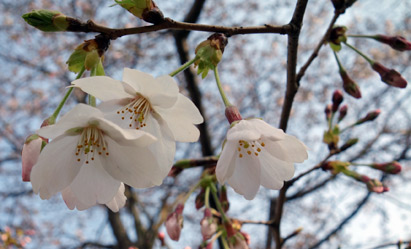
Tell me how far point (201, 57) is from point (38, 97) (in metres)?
6.78

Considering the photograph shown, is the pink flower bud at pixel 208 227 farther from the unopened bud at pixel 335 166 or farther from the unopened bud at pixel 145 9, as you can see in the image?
the unopened bud at pixel 145 9

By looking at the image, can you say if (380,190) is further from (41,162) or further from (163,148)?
(41,162)

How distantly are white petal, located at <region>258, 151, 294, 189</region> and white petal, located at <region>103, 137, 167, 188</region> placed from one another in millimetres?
280

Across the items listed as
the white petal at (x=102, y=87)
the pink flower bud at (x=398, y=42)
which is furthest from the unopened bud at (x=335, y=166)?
the white petal at (x=102, y=87)

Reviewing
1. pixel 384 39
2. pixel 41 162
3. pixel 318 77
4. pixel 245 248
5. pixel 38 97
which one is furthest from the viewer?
pixel 318 77

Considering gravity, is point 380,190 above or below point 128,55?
below

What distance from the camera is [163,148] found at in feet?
2.51

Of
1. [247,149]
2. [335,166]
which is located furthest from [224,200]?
[247,149]

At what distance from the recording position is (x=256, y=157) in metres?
0.89

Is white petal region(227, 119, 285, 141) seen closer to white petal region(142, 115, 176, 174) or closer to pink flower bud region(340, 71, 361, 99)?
white petal region(142, 115, 176, 174)

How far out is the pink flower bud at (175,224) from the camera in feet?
4.10

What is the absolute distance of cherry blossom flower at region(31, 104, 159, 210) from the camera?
2.29 feet

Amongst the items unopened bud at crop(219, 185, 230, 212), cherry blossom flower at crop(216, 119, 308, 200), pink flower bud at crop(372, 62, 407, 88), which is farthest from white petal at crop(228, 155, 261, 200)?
pink flower bud at crop(372, 62, 407, 88)

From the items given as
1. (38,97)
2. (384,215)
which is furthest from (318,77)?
(38,97)
